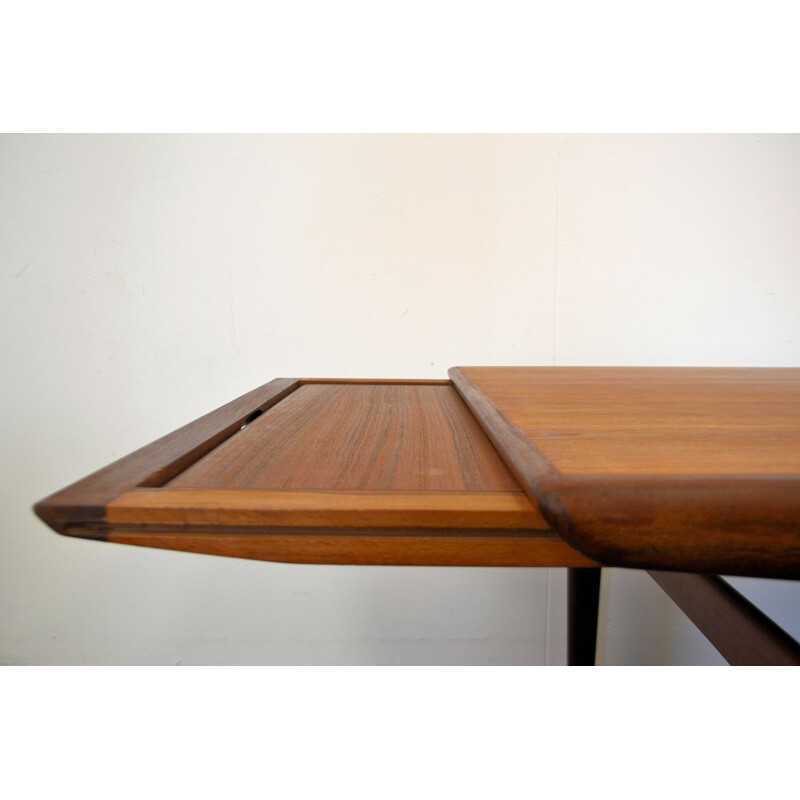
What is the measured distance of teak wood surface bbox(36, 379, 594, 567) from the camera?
0.34m

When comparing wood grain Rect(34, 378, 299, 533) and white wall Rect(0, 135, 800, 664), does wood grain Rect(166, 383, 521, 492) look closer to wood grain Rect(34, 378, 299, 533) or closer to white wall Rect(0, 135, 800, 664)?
wood grain Rect(34, 378, 299, 533)

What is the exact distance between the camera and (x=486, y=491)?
374mm

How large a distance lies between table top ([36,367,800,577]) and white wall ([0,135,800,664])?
849mm

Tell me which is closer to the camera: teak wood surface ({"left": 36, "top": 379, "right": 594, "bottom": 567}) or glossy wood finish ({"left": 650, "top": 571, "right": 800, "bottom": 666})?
teak wood surface ({"left": 36, "top": 379, "right": 594, "bottom": 567})

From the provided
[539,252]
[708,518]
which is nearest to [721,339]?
[539,252]

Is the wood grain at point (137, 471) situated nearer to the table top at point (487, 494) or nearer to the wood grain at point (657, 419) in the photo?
the table top at point (487, 494)

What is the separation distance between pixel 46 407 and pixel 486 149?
4.08 feet

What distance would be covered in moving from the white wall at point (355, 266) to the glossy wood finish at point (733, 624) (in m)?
0.64

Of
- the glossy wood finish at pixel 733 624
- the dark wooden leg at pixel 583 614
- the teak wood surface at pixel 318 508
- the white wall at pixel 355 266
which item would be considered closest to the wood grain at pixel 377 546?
the teak wood surface at pixel 318 508

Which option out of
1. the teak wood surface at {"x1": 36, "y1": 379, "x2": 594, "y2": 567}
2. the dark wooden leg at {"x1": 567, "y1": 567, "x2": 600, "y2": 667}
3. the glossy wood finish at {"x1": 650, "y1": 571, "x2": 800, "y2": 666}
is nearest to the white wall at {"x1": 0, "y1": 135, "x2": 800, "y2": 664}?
the dark wooden leg at {"x1": 567, "y1": 567, "x2": 600, "y2": 667}

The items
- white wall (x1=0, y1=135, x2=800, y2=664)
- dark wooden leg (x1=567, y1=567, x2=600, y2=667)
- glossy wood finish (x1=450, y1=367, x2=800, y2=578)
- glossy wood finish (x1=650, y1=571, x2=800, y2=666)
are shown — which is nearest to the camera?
glossy wood finish (x1=450, y1=367, x2=800, y2=578)

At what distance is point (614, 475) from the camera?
0.33m

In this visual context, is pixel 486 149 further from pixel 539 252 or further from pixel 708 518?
pixel 708 518

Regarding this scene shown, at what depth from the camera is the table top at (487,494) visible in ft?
1.02
